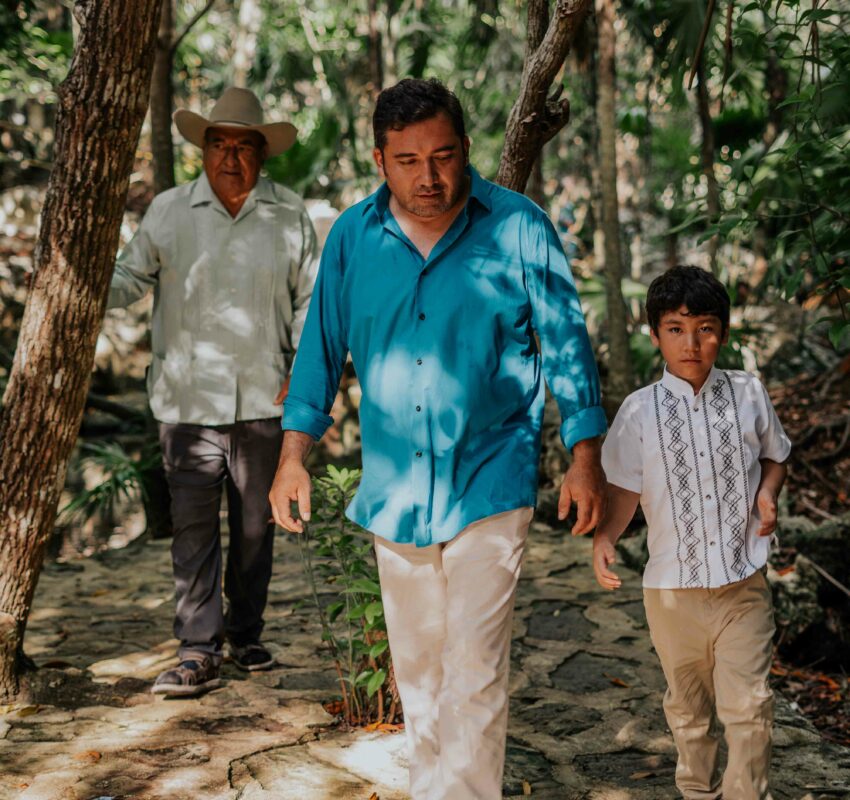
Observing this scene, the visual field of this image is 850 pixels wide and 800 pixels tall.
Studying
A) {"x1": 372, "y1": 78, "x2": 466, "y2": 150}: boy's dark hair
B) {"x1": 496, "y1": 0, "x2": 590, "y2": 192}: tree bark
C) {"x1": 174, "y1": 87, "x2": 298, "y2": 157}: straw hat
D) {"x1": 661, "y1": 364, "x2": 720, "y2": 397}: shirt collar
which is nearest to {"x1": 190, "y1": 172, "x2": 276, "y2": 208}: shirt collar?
{"x1": 174, "y1": 87, "x2": 298, "y2": 157}: straw hat

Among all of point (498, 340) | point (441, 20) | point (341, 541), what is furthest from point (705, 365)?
point (441, 20)

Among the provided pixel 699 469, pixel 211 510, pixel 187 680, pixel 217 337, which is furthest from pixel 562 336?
pixel 187 680

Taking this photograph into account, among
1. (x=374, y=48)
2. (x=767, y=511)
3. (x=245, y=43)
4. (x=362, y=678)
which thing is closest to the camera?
(x=767, y=511)

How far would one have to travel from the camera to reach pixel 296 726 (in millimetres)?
4043

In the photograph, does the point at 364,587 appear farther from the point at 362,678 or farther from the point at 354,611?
the point at 362,678

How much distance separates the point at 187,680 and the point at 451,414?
2058 millimetres

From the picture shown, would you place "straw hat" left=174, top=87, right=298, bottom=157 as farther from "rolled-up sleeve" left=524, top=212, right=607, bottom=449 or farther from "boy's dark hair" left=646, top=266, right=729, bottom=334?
"boy's dark hair" left=646, top=266, right=729, bottom=334

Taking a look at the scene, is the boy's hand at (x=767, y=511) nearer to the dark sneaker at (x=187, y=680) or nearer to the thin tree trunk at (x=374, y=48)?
the dark sneaker at (x=187, y=680)

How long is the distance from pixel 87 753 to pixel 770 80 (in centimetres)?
972

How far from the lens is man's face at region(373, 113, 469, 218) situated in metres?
2.87

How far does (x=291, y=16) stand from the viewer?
2348 cm

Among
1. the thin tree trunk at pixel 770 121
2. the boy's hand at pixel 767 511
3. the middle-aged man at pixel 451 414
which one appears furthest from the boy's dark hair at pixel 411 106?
the thin tree trunk at pixel 770 121

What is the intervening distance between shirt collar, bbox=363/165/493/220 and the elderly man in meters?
1.59

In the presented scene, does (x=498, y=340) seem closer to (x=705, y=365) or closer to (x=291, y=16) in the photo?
(x=705, y=365)
